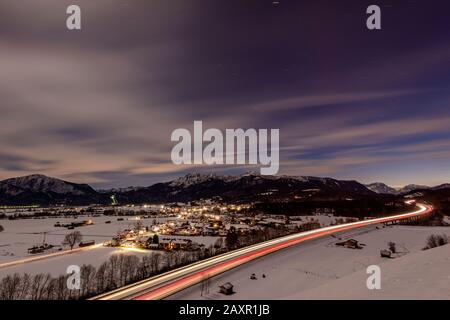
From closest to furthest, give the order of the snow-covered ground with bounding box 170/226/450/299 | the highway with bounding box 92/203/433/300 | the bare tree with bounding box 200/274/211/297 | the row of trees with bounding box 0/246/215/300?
the snow-covered ground with bounding box 170/226/450/299 < the highway with bounding box 92/203/433/300 < the bare tree with bounding box 200/274/211/297 < the row of trees with bounding box 0/246/215/300

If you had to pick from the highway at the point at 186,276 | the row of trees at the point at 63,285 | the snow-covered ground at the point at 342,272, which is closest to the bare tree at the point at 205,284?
the highway at the point at 186,276

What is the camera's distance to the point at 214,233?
368 ft

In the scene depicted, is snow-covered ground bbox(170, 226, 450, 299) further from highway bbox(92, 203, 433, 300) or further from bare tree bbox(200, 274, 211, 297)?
highway bbox(92, 203, 433, 300)

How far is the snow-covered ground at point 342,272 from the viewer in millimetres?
16078

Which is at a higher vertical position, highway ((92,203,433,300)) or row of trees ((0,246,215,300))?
highway ((92,203,433,300))

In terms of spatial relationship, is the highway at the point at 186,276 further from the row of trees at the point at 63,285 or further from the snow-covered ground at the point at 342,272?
the row of trees at the point at 63,285

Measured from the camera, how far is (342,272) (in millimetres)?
49219


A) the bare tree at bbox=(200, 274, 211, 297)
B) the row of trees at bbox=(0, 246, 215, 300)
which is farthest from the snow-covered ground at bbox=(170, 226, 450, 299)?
the row of trees at bbox=(0, 246, 215, 300)

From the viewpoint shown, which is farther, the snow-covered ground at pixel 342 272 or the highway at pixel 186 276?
the highway at pixel 186 276

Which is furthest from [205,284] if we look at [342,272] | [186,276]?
[342,272]

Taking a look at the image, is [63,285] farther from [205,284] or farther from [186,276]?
[205,284]

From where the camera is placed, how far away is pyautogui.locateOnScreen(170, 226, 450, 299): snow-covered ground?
633 inches
